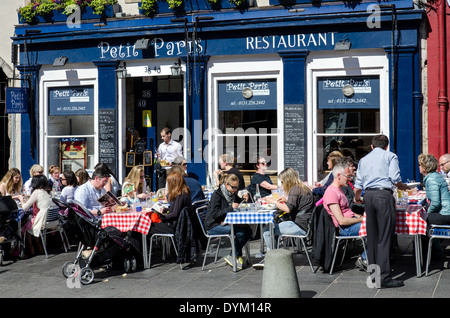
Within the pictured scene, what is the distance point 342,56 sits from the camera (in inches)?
542

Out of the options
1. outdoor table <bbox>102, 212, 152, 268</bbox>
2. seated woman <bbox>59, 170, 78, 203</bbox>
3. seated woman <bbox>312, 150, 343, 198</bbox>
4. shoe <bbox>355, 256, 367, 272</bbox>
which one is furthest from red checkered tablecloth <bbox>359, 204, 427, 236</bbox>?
seated woman <bbox>59, 170, 78, 203</bbox>

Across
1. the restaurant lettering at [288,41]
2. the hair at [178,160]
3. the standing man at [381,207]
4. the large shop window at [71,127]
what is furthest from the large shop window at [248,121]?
the standing man at [381,207]

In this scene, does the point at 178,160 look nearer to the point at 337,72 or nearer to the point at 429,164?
the point at 337,72

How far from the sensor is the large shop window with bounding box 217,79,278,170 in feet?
47.2

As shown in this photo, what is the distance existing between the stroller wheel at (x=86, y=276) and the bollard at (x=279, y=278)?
2.96 metres

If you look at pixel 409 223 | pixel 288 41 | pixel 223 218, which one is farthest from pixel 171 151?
pixel 409 223

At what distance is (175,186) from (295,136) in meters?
5.03

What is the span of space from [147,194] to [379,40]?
5.85m

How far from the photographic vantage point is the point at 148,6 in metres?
14.9

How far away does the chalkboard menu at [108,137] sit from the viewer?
50.4 feet

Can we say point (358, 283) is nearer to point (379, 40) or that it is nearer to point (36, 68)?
point (379, 40)

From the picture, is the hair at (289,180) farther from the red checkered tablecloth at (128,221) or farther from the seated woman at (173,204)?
the red checkered tablecloth at (128,221)

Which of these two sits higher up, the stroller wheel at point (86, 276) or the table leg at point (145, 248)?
the table leg at point (145, 248)
